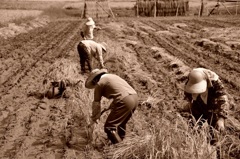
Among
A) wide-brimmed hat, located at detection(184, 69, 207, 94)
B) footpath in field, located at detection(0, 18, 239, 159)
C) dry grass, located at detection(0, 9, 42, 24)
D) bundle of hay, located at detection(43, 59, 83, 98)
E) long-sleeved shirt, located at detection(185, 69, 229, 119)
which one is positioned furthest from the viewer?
dry grass, located at detection(0, 9, 42, 24)

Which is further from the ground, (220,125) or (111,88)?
(111,88)

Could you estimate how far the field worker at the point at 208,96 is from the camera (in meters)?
3.83

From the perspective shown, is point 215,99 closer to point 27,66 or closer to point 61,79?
point 61,79

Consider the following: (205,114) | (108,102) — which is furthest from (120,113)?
(108,102)

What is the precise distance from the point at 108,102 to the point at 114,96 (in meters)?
2.16

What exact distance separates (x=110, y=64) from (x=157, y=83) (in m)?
2.21

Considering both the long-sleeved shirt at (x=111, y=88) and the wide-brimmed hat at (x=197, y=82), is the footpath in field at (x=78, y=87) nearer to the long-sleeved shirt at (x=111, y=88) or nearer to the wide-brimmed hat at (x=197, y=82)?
the long-sleeved shirt at (x=111, y=88)

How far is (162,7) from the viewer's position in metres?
26.7

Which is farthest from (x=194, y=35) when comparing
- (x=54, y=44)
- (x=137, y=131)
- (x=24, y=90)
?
(x=137, y=131)

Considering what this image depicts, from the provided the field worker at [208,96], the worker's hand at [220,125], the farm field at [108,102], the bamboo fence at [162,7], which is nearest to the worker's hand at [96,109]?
the farm field at [108,102]

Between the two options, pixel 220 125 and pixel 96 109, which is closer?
pixel 220 125

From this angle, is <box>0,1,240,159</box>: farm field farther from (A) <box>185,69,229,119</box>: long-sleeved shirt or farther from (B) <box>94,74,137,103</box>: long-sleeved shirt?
(B) <box>94,74,137,103</box>: long-sleeved shirt

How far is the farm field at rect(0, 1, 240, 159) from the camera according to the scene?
13.6ft

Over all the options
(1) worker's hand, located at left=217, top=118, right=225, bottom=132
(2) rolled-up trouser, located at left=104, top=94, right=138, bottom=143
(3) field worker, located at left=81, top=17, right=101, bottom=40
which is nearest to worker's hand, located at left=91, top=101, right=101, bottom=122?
(2) rolled-up trouser, located at left=104, top=94, right=138, bottom=143
